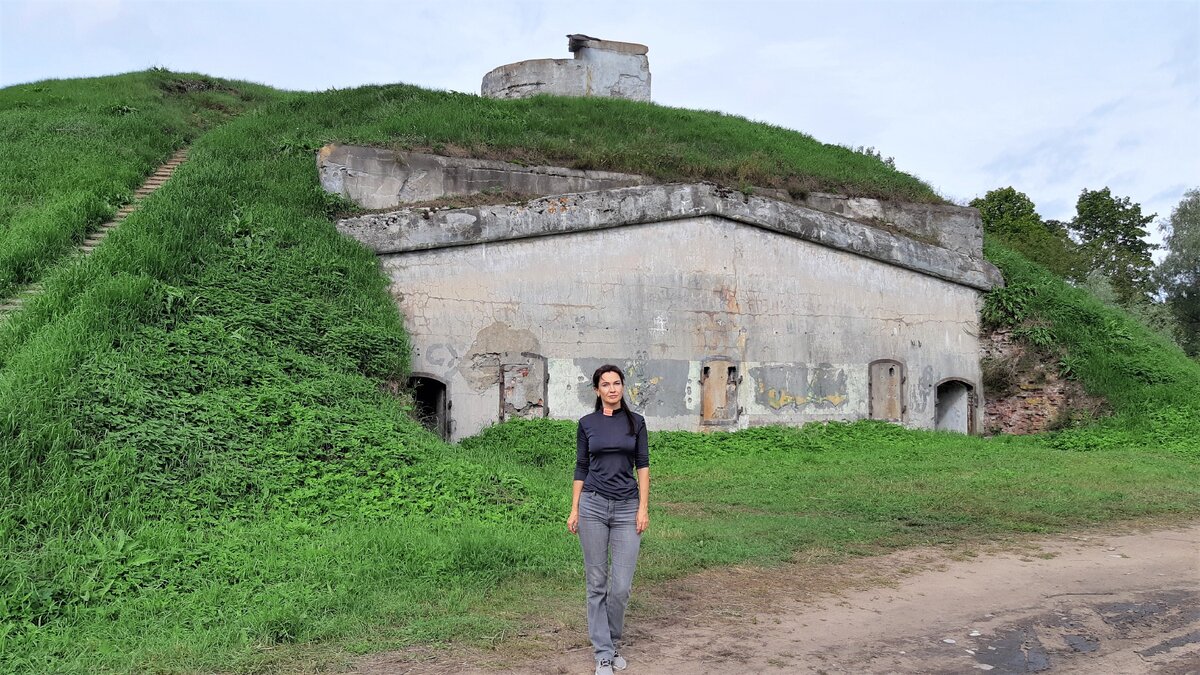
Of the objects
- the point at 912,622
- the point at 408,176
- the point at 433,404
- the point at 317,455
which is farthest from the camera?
the point at 408,176

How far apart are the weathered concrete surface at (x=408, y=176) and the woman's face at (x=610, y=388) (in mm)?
8512

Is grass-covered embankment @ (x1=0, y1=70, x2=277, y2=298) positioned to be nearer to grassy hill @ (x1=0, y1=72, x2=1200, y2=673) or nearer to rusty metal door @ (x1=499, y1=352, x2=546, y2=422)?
grassy hill @ (x1=0, y1=72, x2=1200, y2=673)

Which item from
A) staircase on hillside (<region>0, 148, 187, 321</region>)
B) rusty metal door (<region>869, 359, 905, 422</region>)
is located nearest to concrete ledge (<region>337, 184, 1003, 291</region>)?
rusty metal door (<region>869, 359, 905, 422</region>)

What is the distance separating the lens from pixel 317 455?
265 inches

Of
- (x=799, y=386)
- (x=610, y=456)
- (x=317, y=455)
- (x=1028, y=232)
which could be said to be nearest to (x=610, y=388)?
(x=610, y=456)

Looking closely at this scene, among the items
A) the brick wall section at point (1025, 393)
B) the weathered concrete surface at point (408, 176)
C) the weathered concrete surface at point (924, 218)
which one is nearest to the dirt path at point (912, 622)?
the brick wall section at point (1025, 393)

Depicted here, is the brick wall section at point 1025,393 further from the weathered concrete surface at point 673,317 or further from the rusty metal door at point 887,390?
the rusty metal door at point 887,390

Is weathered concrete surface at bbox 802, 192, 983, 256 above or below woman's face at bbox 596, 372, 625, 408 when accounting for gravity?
above

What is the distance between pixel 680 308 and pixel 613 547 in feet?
26.2

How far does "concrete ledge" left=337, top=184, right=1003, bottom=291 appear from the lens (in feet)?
36.0

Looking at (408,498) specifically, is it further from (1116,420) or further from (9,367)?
(1116,420)

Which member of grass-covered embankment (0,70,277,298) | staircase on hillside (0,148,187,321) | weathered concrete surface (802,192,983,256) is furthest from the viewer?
weathered concrete surface (802,192,983,256)

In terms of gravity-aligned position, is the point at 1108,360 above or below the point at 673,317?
below

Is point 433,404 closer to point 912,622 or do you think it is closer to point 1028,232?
point 912,622
